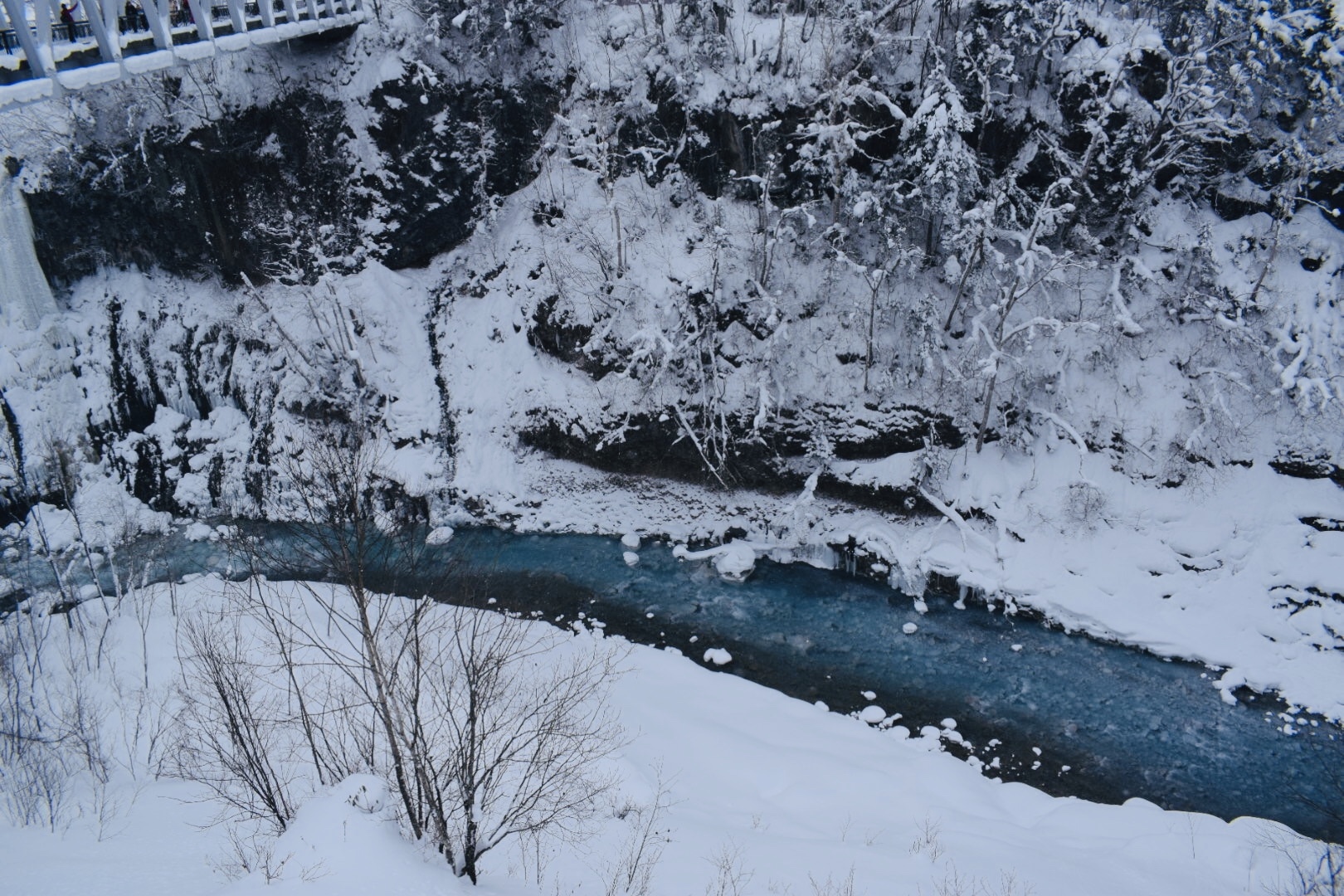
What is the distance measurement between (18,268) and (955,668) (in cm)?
2755

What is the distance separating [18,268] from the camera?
2055 centimetres

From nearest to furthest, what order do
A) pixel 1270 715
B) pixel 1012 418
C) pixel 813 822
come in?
pixel 813 822, pixel 1270 715, pixel 1012 418

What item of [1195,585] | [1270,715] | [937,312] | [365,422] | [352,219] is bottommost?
[1270,715]

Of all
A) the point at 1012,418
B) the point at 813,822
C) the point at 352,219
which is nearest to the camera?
the point at 813,822

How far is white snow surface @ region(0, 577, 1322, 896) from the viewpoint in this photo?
318 inches

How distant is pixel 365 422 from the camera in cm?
2048

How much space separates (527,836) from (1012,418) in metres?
14.8

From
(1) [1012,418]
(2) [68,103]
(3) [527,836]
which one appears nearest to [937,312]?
(1) [1012,418]

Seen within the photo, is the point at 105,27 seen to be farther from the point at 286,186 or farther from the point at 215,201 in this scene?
the point at 215,201

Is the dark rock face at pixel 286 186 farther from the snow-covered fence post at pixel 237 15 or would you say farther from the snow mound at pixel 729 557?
the snow mound at pixel 729 557

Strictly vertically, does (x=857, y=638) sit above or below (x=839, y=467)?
below

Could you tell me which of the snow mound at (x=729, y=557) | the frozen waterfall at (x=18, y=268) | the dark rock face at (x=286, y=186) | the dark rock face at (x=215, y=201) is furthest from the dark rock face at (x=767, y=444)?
the frozen waterfall at (x=18, y=268)

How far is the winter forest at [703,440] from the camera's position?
10.8 m

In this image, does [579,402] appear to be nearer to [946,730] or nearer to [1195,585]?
[946,730]
